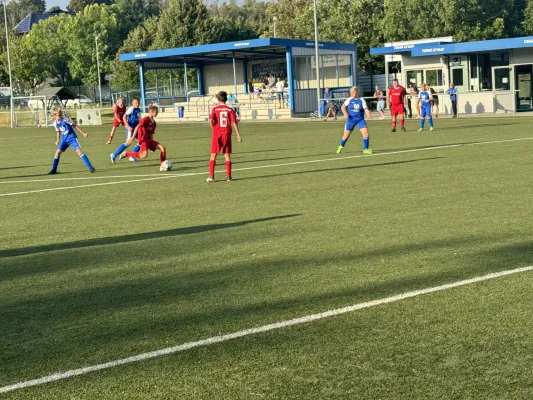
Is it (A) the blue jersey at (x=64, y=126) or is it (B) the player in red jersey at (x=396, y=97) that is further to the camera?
(B) the player in red jersey at (x=396, y=97)

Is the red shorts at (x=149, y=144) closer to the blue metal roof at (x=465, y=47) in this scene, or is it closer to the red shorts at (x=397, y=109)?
the red shorts at (x=397, y=109)

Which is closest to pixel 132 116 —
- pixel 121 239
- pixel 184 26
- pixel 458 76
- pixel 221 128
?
pixel 221 128

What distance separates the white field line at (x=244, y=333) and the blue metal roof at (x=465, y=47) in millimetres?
38420

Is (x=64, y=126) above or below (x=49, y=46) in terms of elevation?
below

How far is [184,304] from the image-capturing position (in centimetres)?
664

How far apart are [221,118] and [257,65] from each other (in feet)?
147

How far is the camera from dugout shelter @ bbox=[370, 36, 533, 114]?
43719 millimetres

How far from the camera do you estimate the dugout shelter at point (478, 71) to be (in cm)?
4372

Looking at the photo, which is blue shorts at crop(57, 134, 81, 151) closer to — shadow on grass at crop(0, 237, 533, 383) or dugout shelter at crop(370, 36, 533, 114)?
shadow on grass at crop(0, 237, 533, 383)

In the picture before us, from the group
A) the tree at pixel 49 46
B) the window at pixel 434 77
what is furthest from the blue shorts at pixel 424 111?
the tree at pixel 49 46

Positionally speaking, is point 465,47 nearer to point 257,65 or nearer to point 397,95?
point 397,95

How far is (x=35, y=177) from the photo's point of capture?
1894 centimetres

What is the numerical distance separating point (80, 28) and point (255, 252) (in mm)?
99256

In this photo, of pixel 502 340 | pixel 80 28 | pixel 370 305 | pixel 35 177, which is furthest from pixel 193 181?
pixel 80 28
